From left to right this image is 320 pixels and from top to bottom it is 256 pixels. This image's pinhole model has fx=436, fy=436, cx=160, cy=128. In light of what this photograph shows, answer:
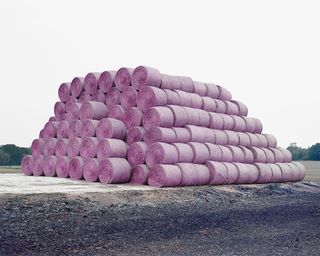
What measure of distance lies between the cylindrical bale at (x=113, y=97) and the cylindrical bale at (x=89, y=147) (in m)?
1.90

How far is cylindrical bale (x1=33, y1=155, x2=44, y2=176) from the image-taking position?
18.4 metres

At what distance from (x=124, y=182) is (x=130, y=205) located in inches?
188

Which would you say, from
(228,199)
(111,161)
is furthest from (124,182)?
(228,199)

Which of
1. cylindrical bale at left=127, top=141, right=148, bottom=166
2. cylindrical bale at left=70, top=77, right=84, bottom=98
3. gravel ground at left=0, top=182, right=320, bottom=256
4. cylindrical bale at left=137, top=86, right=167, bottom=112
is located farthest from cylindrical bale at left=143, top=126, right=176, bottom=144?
cylindrical bale at left=70, top=77, right=84, bottom=98

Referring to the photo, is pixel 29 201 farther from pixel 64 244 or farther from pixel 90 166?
pixel 90 166

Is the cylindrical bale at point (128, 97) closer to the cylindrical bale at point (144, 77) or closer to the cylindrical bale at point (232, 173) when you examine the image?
the cylindrical bale at point (144, 77)

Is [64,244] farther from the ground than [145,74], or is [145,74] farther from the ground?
[145,74]

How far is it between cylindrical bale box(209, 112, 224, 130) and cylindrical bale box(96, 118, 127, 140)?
3.84 meters

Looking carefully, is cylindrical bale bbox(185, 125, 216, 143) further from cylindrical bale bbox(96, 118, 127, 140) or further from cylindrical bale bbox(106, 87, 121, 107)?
cylindrical bale bbox(106, 87, 121, 107)

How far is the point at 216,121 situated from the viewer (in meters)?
18.1

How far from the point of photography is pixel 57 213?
345 inches

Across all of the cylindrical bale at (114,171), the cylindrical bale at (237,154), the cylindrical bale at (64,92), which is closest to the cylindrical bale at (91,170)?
A: the cylindrical bale at (114,171)

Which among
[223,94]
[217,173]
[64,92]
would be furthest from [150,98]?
[223,94]

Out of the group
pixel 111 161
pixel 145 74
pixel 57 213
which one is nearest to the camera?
pixel 57 213
